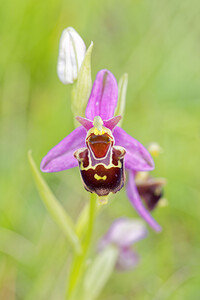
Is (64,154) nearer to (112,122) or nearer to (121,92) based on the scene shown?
(112,122)

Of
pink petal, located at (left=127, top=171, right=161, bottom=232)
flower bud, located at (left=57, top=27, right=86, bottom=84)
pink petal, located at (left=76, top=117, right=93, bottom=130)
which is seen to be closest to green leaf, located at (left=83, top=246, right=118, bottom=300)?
pink petal, located at (left=127, top=171, right=161, bottom=232)

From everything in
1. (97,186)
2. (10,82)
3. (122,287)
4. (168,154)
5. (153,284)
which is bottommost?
(122,287)

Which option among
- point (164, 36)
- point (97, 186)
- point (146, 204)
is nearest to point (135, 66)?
point (164, 36)

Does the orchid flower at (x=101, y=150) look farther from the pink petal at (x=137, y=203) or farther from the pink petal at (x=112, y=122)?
the pink petal at (x=137, y=203)

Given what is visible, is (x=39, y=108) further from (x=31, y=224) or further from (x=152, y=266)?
(x=152, y=266)

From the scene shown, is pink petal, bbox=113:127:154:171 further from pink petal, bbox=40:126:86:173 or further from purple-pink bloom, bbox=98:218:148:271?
purple-pink bloom, bbox=98:218:148:271

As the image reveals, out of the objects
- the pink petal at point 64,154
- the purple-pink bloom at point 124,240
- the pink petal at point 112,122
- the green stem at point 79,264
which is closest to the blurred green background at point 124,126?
the purple-pink bloom at point 124,240

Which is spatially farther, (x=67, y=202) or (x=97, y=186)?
(x=67, y=202)

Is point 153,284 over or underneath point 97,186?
underneath
